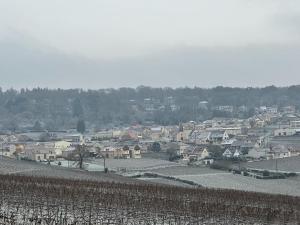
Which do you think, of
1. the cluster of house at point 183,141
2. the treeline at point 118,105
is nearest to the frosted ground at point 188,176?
the cluster of house at point 183,141

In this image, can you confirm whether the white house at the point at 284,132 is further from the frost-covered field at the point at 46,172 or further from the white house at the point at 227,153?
the frost-covered field at the point at 46,172

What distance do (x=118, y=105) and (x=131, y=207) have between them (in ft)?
517

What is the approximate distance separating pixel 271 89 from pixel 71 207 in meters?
175

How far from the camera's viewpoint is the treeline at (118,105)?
534ft

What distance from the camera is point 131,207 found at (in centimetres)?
2328

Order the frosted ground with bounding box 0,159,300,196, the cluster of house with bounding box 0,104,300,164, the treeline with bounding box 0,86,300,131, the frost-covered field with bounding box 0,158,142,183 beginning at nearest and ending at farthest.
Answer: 1. the frosted ground with bounding box 0,159,300,196
2. the frost-covered field with bounding box 0,158,142,183
3. the cluster of house with bounding box 0,104,300,164
4. the treeline with bounding box 0,86,300,131

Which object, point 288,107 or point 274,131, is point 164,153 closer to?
point 274,131

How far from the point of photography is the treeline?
162875 mm

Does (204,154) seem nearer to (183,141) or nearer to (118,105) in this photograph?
(183,141)

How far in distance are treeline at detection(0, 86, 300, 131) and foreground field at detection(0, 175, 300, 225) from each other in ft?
395

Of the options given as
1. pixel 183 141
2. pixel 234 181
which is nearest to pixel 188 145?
pixel 183 141

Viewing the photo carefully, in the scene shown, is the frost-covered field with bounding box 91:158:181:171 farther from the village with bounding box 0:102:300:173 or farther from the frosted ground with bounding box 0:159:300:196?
the village with bounding box 0:102:300:173

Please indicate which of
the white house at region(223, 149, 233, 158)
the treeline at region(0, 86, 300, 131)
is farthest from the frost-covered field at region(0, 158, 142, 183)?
the treeline at region(0, 86, 300, 131)

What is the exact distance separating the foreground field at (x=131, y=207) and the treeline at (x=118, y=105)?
120411mm
